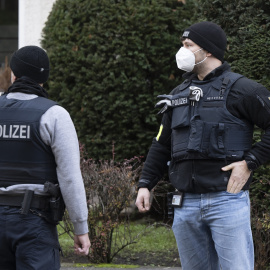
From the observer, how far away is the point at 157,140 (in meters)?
4.09

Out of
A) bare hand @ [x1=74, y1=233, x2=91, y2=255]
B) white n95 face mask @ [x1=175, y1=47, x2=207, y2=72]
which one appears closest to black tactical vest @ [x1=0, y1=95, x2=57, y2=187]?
bare hand @ [x1=74, y1=233, x2=91, y2=255]

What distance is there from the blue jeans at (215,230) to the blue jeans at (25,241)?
76 cm

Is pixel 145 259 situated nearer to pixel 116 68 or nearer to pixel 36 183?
pixel 116 68

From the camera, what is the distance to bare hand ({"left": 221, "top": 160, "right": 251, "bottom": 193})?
359 cm

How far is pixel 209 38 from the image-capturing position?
3854mm

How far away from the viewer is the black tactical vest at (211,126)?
3619mm

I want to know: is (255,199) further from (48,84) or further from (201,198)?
(48,84)

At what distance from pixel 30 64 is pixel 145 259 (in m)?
3.52

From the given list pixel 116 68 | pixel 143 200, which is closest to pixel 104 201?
pixel 116 68

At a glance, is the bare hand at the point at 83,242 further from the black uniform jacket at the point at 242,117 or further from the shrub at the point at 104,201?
the shrub at the point at 104,201

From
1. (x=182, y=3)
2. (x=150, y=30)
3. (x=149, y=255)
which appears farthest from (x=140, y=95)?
(x=149, y=255)

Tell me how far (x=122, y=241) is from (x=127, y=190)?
111cm

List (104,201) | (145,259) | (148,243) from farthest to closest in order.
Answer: (148,243), (145,259), (104,201)

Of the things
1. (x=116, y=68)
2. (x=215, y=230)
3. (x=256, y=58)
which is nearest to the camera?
(x=215, y=230)
